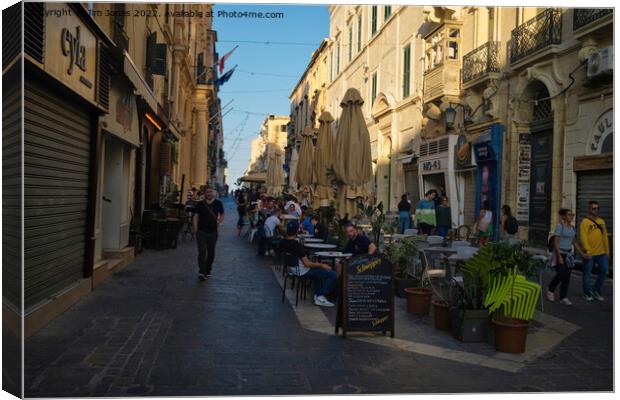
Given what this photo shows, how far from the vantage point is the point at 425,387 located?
15.4 feet

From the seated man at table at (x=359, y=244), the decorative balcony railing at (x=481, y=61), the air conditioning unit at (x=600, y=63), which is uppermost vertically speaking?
the decorative balcony railing at (x=481, y=61)

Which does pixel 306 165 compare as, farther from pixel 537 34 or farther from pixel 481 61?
pixel 537 34

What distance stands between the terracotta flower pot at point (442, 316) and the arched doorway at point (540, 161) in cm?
838

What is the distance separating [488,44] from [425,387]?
43.8 ft

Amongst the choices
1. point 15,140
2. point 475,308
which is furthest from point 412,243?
point 15,140

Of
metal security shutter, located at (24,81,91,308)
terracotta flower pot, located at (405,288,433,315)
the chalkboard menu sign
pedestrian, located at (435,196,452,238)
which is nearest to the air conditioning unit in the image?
pedestrian, located at (435,196,452,238)

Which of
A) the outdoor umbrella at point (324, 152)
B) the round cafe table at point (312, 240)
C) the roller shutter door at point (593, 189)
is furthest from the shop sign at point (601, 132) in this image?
the outdoor umbrella at point (324, 152)

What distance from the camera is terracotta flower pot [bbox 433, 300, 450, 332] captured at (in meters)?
6.69

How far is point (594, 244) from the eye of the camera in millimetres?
8422

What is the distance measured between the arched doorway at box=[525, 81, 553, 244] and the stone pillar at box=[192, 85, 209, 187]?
20.8 metres

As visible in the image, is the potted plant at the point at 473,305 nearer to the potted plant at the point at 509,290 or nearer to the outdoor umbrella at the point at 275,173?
the potted plant at the point at 509,290

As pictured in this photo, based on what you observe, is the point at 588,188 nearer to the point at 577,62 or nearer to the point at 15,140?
the point at 577,62

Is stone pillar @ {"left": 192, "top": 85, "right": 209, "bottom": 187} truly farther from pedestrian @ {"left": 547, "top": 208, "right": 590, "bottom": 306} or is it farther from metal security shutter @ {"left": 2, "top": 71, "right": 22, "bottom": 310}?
metal security shutter @ {"left": 2, "top": 71, "right": 22, "bottom": 310}

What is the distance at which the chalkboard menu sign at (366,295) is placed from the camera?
20.4 feet
